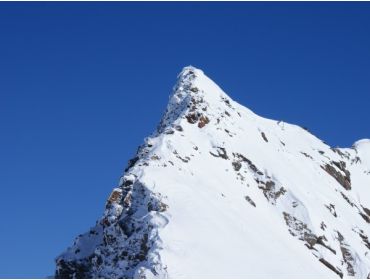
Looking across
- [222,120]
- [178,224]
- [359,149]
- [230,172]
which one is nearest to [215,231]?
[178,224]

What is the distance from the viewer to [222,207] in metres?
49.8

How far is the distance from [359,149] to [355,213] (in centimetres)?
2569

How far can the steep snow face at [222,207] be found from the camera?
43156 millimetres

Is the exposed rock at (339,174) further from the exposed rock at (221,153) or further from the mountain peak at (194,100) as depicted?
the exposed rock at (221,153)

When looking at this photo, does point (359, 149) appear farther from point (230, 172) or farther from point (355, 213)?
point (230, 172)

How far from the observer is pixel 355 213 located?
71.2m

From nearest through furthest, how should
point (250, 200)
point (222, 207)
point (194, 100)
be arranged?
point (222, 207) → point (250, 200) → point (194, 100)

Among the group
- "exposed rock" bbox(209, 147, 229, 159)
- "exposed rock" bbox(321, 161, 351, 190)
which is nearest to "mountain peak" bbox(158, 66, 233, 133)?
"exposed rock" bbox(209, 147, 229, 159)

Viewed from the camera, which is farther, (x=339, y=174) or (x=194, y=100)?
(x=339, y=174)

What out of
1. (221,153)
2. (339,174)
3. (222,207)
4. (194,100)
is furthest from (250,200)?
(339,174)

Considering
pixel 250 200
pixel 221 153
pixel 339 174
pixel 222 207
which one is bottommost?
pixel 222 207

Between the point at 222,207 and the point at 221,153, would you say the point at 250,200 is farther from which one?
the point at 222,207

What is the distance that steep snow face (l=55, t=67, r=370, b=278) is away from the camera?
4316 cm

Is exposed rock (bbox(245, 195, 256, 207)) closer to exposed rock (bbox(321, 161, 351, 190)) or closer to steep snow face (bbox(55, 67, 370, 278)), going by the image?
steep snow face (bbox(55, 67, 370, 278))
